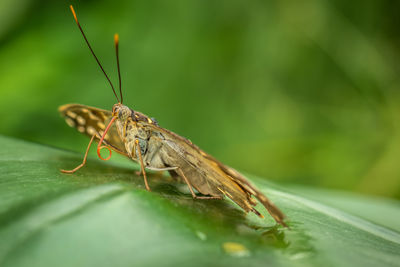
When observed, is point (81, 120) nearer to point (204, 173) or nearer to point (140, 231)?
point (204, 173)

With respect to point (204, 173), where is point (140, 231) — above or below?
below

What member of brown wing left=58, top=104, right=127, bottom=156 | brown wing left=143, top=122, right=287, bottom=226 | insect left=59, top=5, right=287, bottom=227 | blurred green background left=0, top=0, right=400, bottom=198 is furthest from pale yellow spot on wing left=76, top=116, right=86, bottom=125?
blurred green background left=0, top=0, right=400, bottom=198

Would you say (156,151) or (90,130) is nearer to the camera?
(156,151)

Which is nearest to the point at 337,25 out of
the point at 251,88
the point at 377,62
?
the point at 377,62

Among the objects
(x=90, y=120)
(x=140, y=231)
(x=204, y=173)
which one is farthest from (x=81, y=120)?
(x=140, y=231)

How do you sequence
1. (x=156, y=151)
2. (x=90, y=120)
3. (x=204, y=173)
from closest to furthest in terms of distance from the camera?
(x=204, y=173) < (x=156, y=151) < (x=90, y=120)

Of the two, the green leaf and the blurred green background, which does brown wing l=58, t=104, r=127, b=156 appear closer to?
the green leaf
